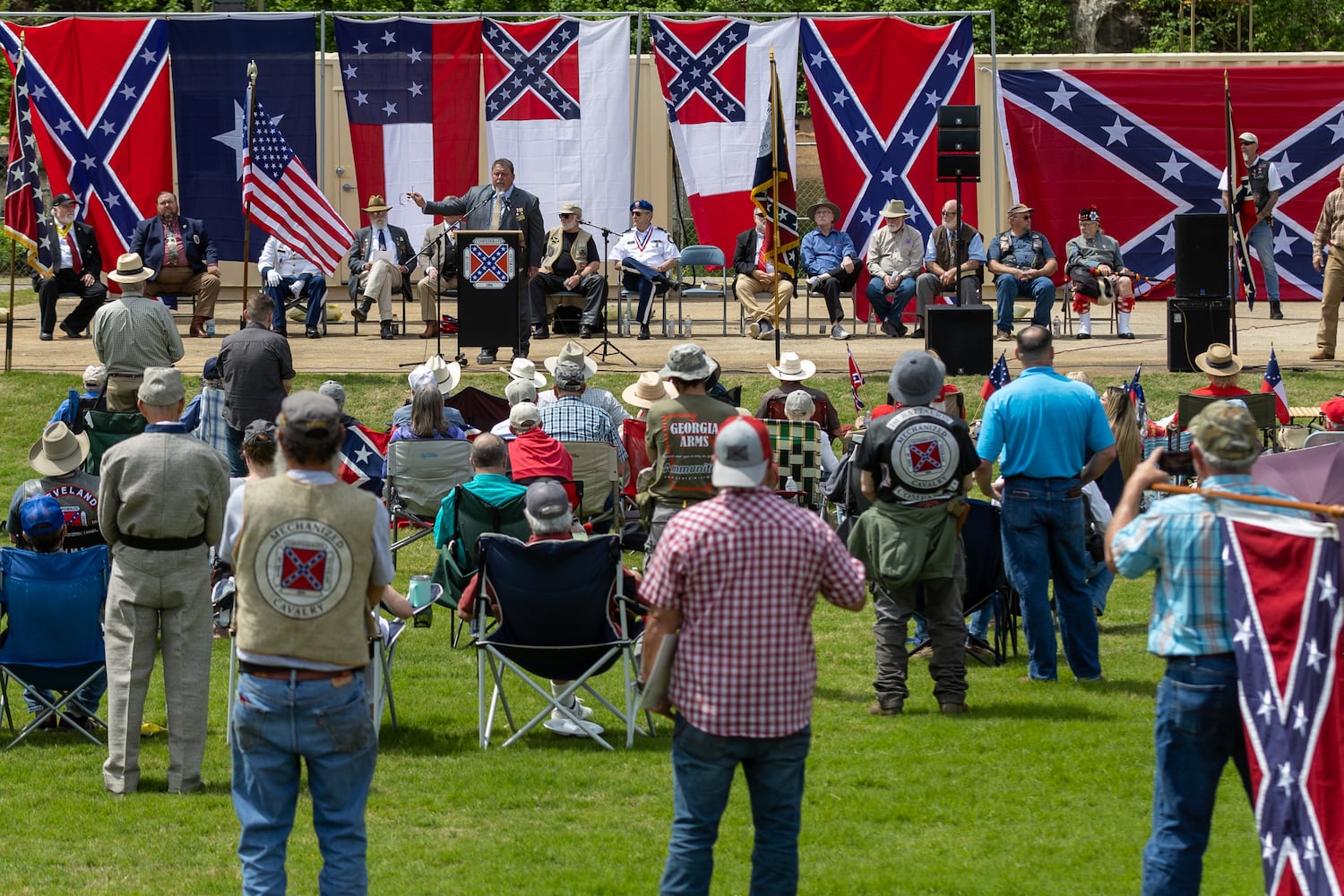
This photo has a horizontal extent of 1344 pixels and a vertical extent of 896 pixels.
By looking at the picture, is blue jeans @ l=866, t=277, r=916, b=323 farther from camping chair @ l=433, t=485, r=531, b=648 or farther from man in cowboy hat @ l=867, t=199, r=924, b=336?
camping chair @ l=433, t=485, r=531, b=648

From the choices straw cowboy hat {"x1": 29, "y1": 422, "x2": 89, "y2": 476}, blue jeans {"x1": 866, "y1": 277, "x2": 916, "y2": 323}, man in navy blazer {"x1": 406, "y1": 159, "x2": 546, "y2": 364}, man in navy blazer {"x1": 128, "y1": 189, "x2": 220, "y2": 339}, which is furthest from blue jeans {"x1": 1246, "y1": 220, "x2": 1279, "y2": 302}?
straw cowboy hat {"x1": 29, "y1": 422, "x2": 89, "y2": 476}

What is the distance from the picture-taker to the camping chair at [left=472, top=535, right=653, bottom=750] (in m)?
7.51

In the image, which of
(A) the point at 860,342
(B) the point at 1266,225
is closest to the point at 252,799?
(A) the point at 860,342

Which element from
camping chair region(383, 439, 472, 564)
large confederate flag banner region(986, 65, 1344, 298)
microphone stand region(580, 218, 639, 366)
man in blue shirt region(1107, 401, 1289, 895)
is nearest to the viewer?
man in blue shirt region(1107, 401, 1289, 895)

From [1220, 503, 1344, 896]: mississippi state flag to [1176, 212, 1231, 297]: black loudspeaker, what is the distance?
37.9 ft

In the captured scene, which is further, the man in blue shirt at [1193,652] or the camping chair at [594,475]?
the camping chair at [594,475]

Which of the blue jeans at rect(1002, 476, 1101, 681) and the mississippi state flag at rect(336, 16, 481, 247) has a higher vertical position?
the mississippi state flag at rect(336, 16, 481, 247)

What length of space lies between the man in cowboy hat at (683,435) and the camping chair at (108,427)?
3877 mm

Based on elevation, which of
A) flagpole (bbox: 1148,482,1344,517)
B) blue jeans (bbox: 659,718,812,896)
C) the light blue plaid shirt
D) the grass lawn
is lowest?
the grass lawn

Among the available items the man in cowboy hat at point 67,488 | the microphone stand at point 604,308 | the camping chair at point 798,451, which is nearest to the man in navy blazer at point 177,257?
the microphone stand at point 604,308

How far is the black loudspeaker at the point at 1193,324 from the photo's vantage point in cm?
1571

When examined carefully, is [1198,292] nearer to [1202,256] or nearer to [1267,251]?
[1202,256]

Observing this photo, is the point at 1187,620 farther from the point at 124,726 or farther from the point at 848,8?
the point at 848,8

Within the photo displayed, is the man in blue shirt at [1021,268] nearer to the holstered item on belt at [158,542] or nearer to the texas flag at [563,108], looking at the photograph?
the texas flag at [563,108]
